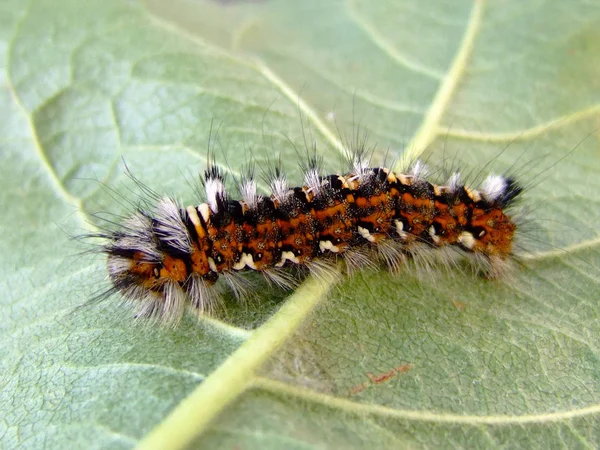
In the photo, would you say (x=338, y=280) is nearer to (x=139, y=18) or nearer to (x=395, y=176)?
(x=395, y=176)

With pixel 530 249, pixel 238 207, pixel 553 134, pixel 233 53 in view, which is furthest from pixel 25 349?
pixel 553 134

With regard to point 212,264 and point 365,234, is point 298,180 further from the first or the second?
point 212,264

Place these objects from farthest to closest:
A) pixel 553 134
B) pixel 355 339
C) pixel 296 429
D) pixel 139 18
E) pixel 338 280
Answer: pixel 139 18, pixel 553 134, pixel 338 280, pixel 355 339, pixel 296 429

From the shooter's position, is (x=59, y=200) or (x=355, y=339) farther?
(x=59, y=200)

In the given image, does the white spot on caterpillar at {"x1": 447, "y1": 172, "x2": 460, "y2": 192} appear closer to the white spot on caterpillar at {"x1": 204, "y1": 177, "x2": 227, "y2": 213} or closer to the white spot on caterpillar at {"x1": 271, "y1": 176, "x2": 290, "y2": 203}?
the white spot on caterpillar at {"x1": 271, "y1": 176, "x2": 290, "y2": 203}

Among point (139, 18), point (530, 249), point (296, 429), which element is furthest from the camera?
point (139, 18)

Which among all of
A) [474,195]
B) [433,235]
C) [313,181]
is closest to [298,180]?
[313,181]
